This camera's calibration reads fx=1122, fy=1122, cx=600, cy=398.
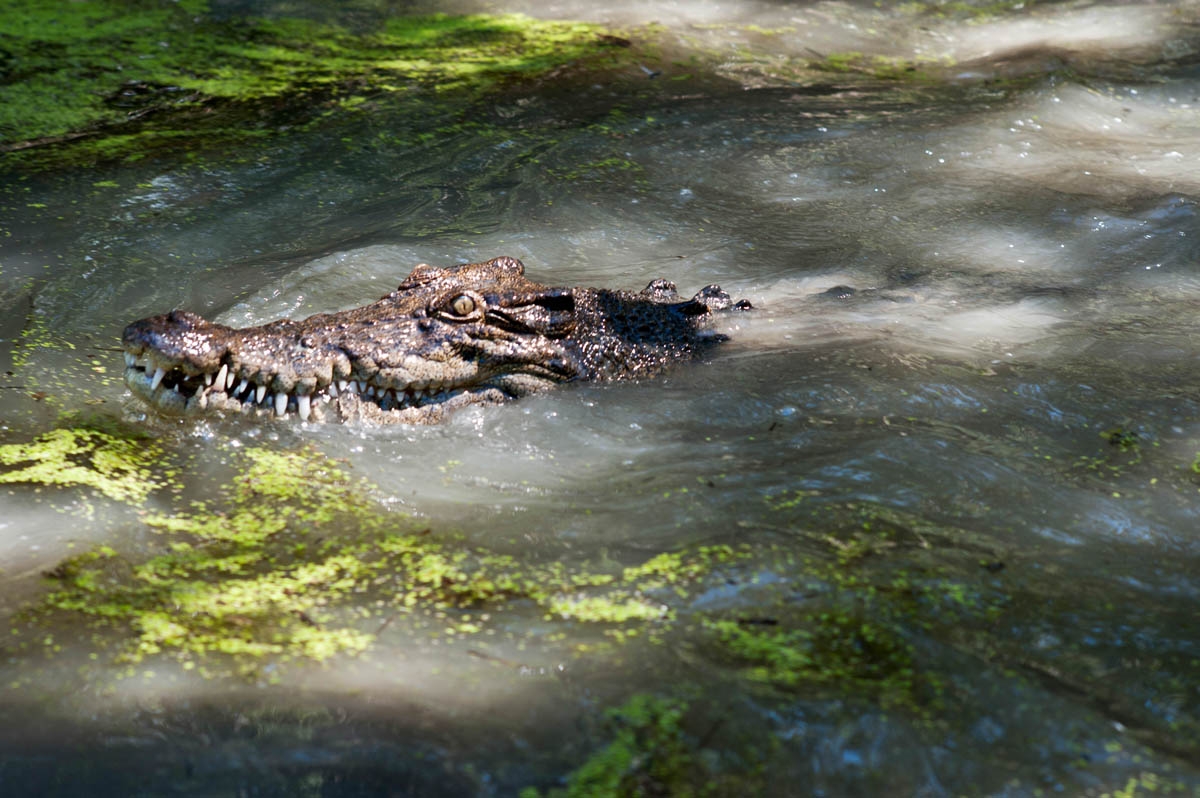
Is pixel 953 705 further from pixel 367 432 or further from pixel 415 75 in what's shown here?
pixel 415 75

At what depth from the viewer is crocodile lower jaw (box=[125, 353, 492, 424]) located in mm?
4133

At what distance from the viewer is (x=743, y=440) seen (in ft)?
13.9

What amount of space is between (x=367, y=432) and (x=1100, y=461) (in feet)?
8.88

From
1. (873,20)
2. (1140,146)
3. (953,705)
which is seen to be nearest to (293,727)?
(953,705)

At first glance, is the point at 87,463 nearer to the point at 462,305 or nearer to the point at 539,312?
the point at 462,305

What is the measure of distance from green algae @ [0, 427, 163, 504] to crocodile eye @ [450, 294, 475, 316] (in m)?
1.27

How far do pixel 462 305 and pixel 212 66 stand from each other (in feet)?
18.5

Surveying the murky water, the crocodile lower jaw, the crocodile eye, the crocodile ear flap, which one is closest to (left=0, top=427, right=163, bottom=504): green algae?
the murky water

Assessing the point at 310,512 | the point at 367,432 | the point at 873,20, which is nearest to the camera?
the point at 310,512

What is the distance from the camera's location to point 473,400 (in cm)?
466

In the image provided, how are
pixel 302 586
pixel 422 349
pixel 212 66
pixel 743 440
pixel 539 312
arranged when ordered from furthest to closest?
1. pixel 212 66
2. pixel 539 312
3. pixel 422 349
4. pixel 743 440
5. pixel 302 586

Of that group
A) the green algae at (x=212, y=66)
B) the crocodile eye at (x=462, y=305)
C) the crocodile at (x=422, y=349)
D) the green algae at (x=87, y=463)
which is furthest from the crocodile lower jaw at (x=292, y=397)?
the green algae at (x=212, y=66)

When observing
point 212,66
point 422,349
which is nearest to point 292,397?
point 422,349

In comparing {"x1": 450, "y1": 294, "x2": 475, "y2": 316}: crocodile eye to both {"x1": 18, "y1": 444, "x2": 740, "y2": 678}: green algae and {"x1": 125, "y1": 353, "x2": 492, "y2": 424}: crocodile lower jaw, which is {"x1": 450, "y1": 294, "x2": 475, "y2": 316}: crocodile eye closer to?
Result: {"x1": 125, "y1": 353, "x2": 492, "y2": 424}: crocodile lower jaw
